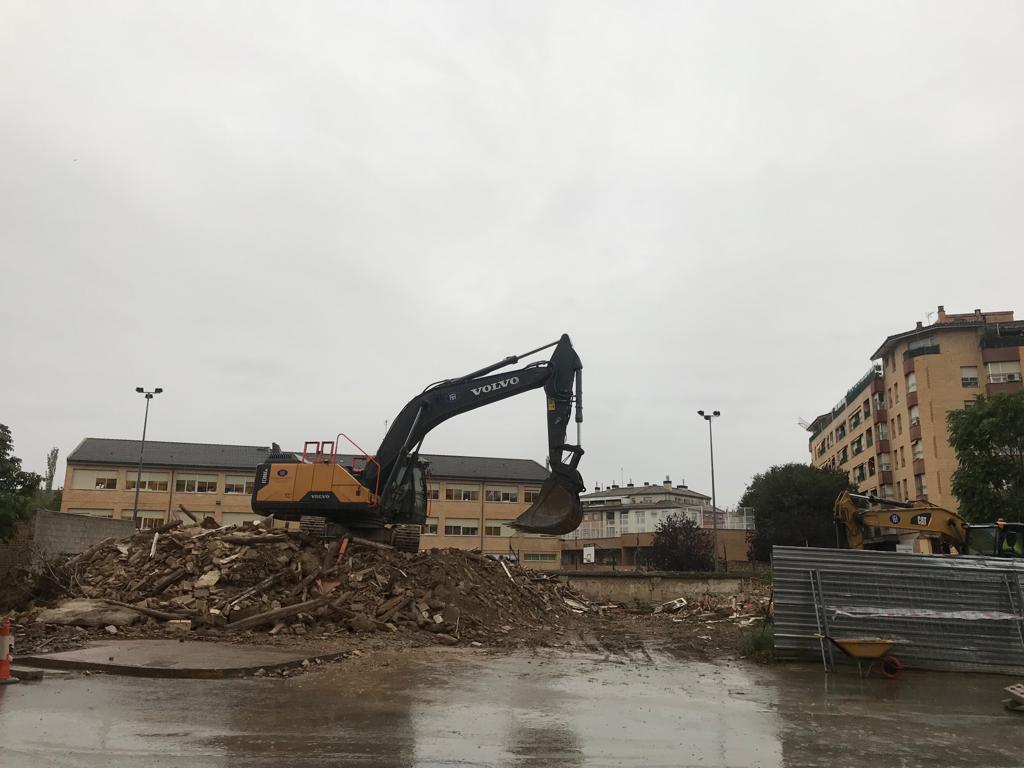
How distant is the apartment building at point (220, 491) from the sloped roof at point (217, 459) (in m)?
0.08

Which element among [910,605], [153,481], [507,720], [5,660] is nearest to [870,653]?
[910,605]

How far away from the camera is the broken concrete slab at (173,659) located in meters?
11.7

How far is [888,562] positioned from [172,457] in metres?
62.9

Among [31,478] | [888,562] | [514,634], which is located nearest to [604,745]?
[888,562]

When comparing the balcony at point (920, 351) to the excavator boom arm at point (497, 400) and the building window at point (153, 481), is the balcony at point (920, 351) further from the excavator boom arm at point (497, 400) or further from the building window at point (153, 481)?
the building window at point (153, 481)

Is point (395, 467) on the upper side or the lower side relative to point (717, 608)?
upper

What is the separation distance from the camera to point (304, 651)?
1384 centimetres

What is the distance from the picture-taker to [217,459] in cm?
6662

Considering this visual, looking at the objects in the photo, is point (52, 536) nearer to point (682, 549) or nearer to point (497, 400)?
point (497, 400)

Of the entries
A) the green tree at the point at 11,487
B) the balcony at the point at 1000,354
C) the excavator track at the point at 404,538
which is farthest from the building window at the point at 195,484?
the balcony at the point at 1000,354

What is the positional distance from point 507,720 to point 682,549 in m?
45.5

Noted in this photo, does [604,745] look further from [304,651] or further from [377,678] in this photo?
[304,651]

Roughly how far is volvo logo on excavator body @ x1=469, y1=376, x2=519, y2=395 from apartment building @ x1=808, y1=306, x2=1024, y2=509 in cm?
4025

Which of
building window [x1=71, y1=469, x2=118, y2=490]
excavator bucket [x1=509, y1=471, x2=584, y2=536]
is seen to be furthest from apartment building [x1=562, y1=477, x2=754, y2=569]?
excavator bucket [x1=509, y1=471, x2=584, y2=536]
